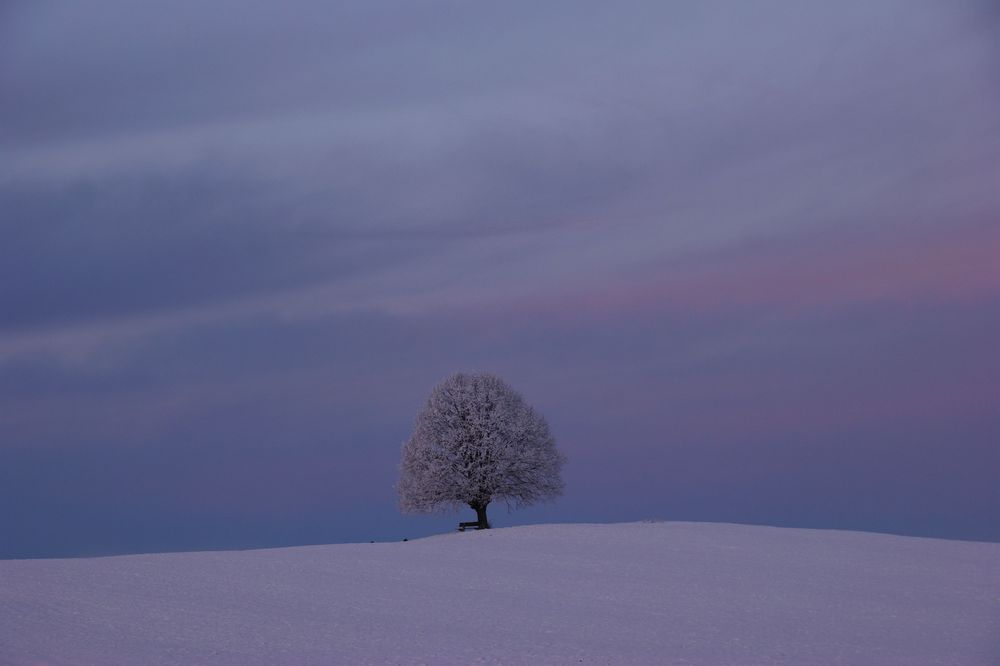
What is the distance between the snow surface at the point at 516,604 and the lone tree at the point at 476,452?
1301cm

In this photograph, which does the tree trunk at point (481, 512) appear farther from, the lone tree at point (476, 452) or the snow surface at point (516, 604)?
the snow surface at point (516, 604)

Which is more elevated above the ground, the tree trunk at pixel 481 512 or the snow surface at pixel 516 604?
the tree trunk at pixel 481 512

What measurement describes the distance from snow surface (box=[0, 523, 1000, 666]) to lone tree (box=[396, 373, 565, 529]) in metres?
13.0

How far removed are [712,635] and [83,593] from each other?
43.7 ft

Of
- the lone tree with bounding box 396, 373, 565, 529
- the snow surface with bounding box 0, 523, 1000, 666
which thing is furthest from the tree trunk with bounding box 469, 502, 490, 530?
the snow surface with bounding box 0, 523, 1000, 666

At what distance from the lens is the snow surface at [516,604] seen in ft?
56.0

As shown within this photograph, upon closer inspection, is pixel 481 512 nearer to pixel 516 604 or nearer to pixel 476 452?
pixel 476 452

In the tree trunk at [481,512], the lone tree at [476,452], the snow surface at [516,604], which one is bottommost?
the snow surface at [516,604]

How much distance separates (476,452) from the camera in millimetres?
46156

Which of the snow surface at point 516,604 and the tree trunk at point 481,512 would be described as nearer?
the snow surface at point 516,604

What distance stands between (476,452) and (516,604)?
24296 mm

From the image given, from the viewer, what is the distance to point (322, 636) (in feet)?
59.5

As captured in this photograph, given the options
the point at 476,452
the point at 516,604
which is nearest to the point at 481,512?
the point at 476,452

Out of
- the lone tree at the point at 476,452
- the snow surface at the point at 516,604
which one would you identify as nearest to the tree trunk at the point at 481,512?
the lone tree at the point at 476,452
